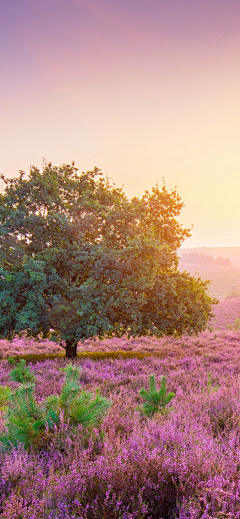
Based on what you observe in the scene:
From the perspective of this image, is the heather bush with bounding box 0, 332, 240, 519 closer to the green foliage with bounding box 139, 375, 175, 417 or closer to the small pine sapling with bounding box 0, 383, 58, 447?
the small pine sapling with bounding box 0, 383, 58, 447

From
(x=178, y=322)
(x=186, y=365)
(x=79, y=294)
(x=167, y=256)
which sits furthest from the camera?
(x=178, y=322)

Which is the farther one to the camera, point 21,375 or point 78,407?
point 21,375

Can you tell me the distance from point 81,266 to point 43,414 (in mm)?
8701

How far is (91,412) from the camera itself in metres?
2.88

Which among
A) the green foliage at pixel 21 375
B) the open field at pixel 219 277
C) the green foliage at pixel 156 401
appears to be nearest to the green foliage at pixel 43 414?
the green foliage at pixel 156 401

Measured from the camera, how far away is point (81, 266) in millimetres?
11383

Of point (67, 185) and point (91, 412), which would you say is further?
point (67, 185)

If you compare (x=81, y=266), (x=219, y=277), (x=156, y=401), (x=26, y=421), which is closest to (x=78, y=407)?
(x=26, y=421)

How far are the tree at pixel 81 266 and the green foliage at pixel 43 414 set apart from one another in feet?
23.9

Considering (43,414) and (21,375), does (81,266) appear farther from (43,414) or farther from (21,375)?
(43,414)

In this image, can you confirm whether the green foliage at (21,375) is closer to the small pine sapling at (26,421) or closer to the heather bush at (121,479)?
the small pine sapling at (26,421)

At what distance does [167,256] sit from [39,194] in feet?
21.5

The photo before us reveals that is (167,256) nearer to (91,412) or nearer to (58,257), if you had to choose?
(58,257)

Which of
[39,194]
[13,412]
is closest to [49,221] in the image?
[39,194]
